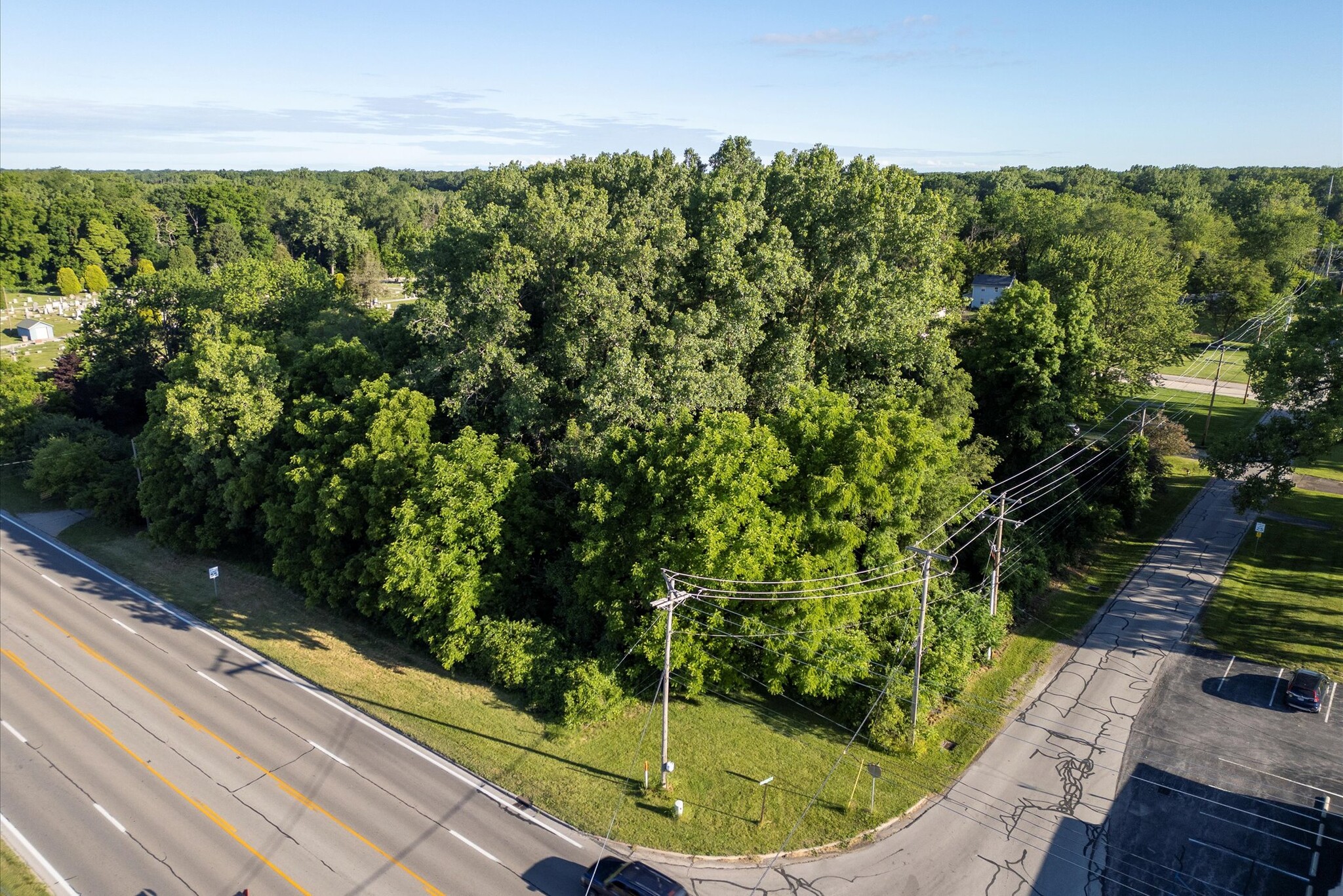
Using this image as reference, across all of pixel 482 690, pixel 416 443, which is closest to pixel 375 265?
pixel 416 443

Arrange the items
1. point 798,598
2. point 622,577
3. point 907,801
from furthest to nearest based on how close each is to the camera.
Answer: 1. point 622,577
2. point 798,598
3. point 907,801

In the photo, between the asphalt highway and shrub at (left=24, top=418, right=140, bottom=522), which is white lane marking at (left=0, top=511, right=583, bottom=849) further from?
shrub at (left=24, top=418, right=140, bottom=522)

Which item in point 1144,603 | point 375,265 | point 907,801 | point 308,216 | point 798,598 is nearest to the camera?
point 907,801

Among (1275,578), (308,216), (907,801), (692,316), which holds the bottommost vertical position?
(907,801)

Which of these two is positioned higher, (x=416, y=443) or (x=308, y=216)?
(x=308, y=216)

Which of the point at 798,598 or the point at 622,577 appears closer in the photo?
the point at 798,598

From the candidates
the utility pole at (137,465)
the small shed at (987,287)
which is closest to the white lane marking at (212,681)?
the utility pole at (137,465)

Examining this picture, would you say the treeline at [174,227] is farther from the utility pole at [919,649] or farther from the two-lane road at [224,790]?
the utility pole at [919,649]

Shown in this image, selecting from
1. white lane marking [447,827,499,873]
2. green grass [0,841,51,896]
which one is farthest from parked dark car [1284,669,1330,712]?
green grass [0,841,51,896]

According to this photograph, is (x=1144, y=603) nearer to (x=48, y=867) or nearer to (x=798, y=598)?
(x=798, y=598)
